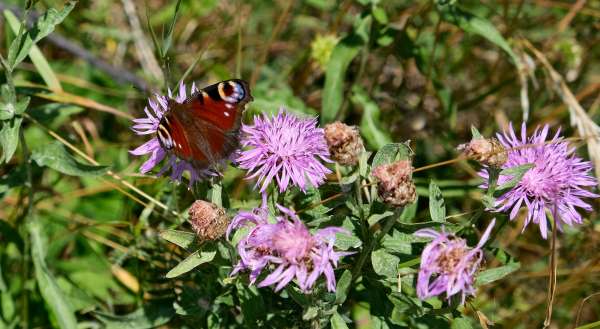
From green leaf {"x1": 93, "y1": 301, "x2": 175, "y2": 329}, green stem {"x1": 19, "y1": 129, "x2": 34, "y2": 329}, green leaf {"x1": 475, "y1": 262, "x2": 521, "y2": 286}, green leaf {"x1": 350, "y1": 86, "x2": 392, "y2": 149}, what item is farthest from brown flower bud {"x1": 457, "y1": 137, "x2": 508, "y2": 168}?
green stem {"x1": 19, "y1": 129, "x2": 34, "y2": 329}

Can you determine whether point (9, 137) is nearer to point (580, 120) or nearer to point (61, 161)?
point (61, 161)

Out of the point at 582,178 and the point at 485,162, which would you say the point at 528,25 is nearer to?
the point at 582,178

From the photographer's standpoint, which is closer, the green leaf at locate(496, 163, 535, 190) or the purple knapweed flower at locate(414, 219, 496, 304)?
the purple knapweed flower at locate(414, 219, 496, 304)

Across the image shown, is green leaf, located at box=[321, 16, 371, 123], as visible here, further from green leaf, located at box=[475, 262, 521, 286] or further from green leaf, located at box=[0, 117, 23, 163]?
green leaf, located at box=[0, 117, 23, 163]

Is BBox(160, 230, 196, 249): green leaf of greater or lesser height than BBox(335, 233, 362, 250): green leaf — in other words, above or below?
above

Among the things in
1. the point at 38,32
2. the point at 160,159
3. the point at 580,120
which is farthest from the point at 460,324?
the point at 38,32

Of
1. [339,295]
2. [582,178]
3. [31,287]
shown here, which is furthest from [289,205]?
[31,287]
